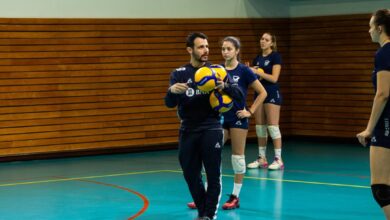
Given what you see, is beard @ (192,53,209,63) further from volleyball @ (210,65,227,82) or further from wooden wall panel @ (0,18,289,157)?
wooden wall panel @ (0,18,289,157)

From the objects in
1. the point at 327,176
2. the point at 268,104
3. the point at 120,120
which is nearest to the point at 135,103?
the point at 120,120

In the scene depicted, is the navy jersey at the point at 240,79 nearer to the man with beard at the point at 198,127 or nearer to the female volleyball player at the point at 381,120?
the man with beard at the point at 198,127

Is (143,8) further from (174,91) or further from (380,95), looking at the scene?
(380,95)

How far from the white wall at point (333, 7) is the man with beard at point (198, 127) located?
9.33 meters

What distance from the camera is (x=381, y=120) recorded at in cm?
594

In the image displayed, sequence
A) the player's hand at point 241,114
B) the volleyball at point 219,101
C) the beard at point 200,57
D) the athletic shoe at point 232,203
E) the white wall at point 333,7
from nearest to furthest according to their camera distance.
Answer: the volleyball at point 219,101 → the beard at point 200,57 → the player's hand at point 241,114 → the athletic shoe at point 232,203 → the white wall at point 333,7

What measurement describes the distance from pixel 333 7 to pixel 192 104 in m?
10.2

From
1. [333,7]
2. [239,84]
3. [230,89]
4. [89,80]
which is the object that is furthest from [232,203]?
[333,7]

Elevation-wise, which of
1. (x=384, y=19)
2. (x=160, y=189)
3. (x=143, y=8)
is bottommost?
(x=160, y=189)

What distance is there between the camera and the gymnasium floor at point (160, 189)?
8.48 metres

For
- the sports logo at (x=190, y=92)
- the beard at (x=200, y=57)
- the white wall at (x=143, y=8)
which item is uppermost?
the white wall at (x=143, y=8)

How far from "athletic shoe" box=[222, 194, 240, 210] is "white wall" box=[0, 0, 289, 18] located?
6.75 m

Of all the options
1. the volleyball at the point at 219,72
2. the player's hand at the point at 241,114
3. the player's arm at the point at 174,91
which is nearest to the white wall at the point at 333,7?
the player's hand at the point at 241,114

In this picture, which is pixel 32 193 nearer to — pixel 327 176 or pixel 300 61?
pixel 327 176
